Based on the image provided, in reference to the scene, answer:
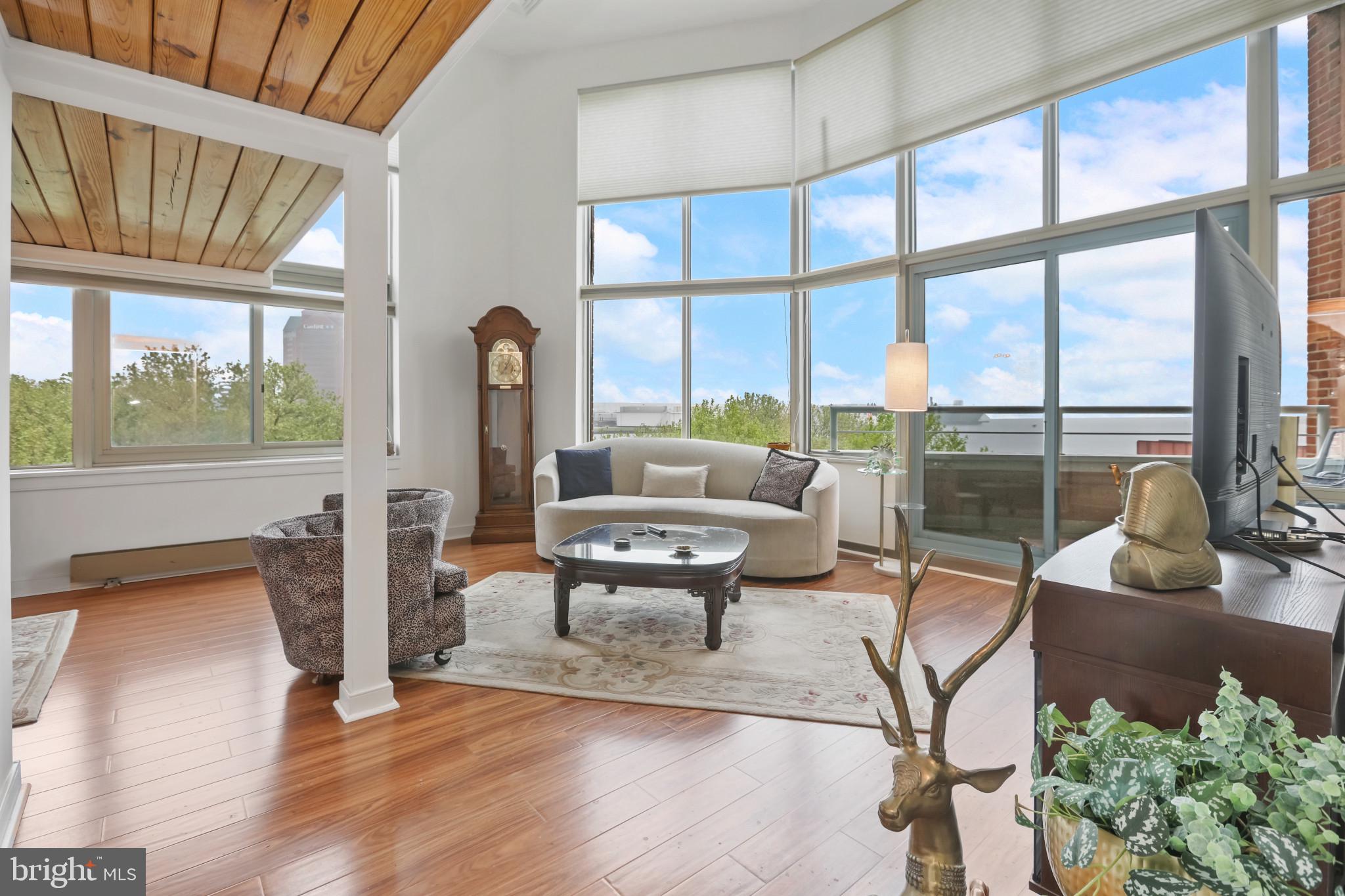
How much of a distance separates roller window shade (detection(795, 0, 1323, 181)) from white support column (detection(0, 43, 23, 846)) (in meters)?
4.85

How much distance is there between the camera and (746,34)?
5488mm

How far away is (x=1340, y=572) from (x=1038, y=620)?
2.04 ft

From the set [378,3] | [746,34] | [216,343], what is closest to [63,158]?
[378,3]

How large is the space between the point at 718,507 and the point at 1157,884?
158 inches

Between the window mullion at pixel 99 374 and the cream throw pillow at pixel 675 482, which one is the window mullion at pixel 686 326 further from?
the window mullion at pixel 99 374

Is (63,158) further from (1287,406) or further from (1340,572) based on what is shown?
(1287,406)

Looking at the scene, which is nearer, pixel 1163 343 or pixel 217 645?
pixel 217 645

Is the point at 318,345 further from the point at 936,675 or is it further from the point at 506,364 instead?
the point at 936,675

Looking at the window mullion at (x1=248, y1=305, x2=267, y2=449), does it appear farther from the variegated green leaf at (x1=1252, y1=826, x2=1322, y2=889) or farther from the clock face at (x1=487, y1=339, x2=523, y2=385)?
the variegated green leaf at (x1=1252, y1=826, x2=1322, y2=889)

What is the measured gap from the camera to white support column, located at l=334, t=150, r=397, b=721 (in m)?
2.36

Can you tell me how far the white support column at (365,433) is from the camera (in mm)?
2357

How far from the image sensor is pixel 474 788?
6.27 feet

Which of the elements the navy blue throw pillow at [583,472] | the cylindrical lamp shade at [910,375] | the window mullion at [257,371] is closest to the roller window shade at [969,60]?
the cylindrical lamp shade at [910,375]

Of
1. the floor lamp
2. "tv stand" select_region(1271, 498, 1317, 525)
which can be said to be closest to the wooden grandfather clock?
the floor lamp
